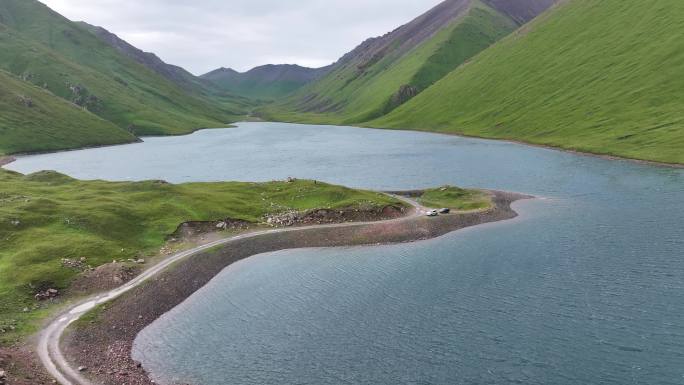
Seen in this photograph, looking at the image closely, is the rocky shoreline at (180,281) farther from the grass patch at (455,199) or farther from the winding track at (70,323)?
the grass patch at (455,199)

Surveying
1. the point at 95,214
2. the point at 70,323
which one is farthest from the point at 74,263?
the point at 95,214

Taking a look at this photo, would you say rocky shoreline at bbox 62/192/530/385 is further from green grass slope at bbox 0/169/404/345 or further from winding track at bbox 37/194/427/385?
green grass slope at bbox 0/169/404/345

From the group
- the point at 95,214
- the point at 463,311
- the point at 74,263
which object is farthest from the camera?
the point at 95,214

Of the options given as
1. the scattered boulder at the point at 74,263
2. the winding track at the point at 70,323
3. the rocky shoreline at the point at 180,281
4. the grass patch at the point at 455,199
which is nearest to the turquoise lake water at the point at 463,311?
the rocky shoreline at the point at 180,281

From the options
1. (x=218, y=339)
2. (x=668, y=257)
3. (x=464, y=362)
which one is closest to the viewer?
(x=464, y=362)

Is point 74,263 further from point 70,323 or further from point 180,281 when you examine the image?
point 70,323

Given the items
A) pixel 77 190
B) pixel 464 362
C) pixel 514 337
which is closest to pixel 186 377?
pixel 464 362

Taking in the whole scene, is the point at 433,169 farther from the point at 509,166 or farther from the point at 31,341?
the point at 31,341
